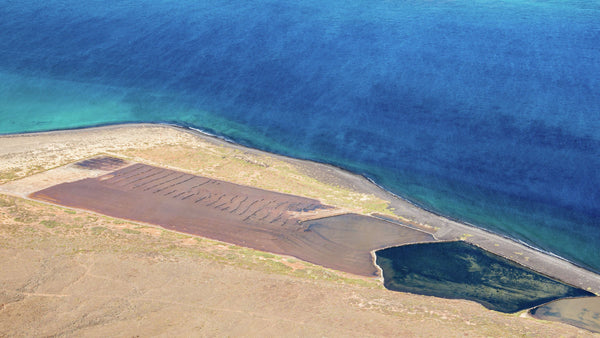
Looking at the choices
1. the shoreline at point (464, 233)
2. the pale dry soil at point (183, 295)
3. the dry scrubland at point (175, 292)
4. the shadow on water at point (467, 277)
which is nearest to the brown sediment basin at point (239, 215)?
the shadow on water at point (467, 277)

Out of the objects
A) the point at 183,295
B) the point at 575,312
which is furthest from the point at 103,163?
the point at 575,312

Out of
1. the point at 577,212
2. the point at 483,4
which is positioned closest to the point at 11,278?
the point at 577,212

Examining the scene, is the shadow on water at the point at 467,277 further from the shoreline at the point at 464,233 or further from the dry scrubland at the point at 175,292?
the dry scrubland at the point at 175,292

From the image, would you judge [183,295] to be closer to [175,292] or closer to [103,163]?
[175,292]

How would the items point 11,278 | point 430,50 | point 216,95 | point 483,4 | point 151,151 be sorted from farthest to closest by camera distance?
point 483,4 < point 430,50 < point 216,95 < point 151,151 < point 11,278

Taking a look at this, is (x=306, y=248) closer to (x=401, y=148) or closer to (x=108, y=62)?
(x=401, y=148)

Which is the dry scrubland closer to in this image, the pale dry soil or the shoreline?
the pale dry soil

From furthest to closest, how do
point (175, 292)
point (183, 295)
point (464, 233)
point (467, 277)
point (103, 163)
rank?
point (103, 163) < point (464, 233) < point (467, 277) < point (175, 292) < point (183, 295)
